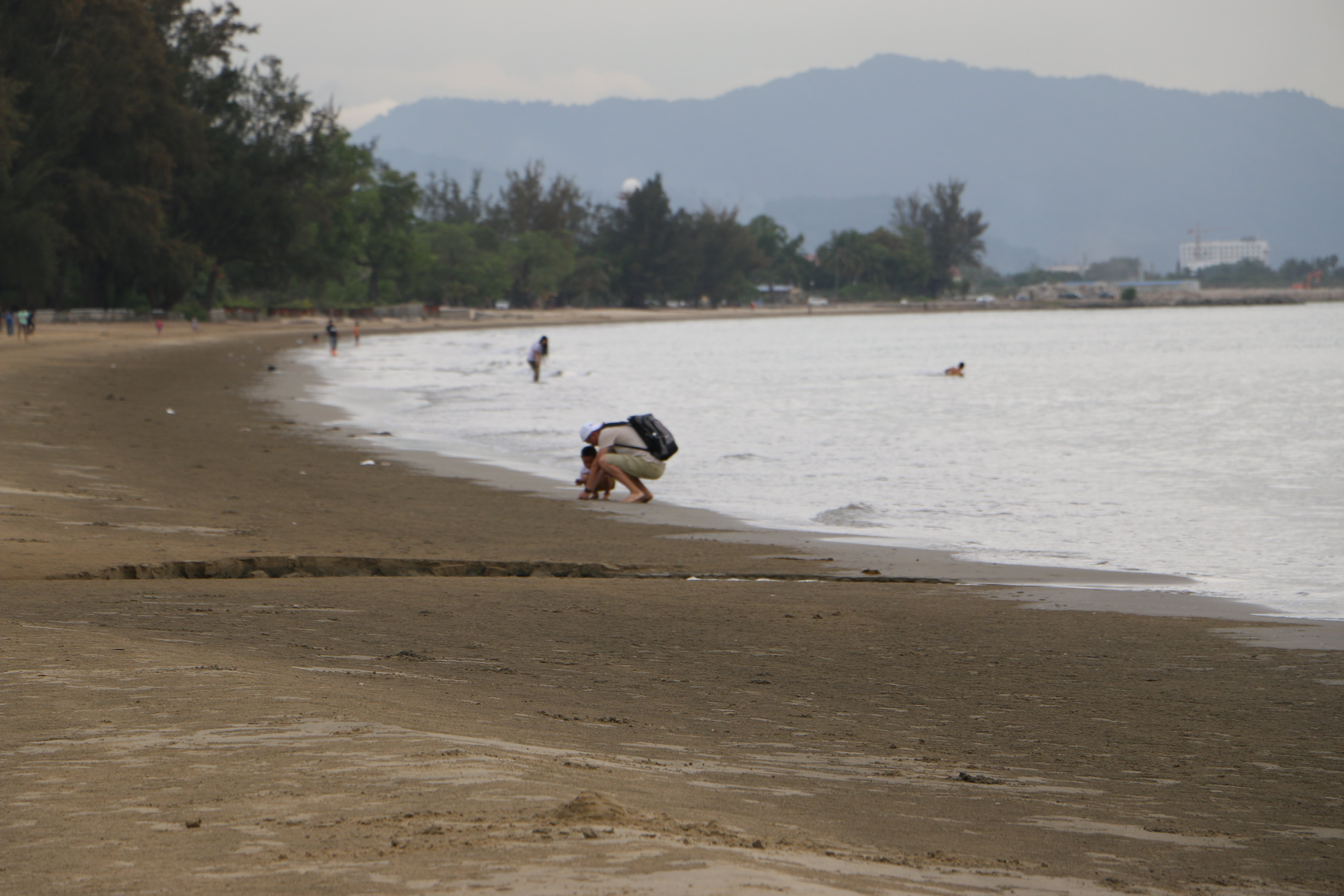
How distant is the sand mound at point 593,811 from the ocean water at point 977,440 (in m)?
6.47

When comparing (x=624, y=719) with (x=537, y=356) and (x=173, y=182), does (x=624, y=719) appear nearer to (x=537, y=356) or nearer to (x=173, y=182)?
(x=537, y=356)

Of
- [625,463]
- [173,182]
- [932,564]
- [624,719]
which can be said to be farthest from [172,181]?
[624,719]

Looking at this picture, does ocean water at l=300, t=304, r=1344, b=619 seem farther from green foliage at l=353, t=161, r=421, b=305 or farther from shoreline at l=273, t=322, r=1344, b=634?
green foliage at l=353, t=161, r=421, b=305

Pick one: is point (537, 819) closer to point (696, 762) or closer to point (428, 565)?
point (696, 762)

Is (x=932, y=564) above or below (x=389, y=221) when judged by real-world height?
below

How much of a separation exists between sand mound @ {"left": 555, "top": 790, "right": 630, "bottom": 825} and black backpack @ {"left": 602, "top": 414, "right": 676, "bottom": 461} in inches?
403

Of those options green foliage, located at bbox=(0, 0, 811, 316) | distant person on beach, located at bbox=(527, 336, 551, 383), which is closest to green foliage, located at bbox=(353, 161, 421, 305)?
green foliage, located at bbox=(0, 0, 811, 316)

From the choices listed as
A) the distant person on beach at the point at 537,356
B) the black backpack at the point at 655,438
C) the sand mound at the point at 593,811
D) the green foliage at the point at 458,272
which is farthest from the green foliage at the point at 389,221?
the sand mound at the point at 593,811

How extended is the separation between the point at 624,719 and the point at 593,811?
1742 millimetres

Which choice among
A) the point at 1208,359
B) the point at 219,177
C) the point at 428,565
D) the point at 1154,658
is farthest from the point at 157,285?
the point at 1154,658

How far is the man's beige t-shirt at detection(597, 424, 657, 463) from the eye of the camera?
14.1m

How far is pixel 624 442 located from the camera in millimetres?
14102

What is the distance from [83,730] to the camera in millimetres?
4227

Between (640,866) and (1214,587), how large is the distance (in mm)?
7556
